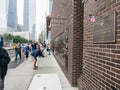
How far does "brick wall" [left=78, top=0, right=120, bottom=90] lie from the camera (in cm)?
400

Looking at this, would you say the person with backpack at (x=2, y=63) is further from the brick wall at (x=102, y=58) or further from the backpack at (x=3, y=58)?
the brick wall at (x=102, y=58)

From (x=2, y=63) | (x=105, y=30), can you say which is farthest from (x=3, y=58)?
(x=105, y=30)

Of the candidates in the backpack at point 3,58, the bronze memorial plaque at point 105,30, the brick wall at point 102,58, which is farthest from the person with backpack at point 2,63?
the bronze memorial plaque at point 105,30

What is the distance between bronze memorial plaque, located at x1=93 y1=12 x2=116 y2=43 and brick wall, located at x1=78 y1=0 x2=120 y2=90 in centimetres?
9

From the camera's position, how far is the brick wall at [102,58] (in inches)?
Result: 157

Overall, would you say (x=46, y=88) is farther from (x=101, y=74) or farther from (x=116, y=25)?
(x=116, y=25)

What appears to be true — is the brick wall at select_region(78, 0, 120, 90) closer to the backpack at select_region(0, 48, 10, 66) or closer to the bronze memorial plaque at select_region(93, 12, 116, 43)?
the bronze memorial plaque at select_region(93, 12, 116, 43)

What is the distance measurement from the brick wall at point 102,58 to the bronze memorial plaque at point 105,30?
0.09 metres

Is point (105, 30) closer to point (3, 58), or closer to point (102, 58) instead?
point (102, 58)

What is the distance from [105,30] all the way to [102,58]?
24.2 inches

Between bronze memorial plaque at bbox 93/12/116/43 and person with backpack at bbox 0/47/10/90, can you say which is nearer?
bronze memorial plaque at bbox 93/12/116/43

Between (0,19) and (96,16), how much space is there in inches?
6422

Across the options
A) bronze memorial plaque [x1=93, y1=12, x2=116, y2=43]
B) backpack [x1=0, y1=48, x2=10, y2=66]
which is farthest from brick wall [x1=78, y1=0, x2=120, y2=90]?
backpack [x1=0, y1=48, x2=10, y2=66]

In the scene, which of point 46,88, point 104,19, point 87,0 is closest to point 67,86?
point 46,88
